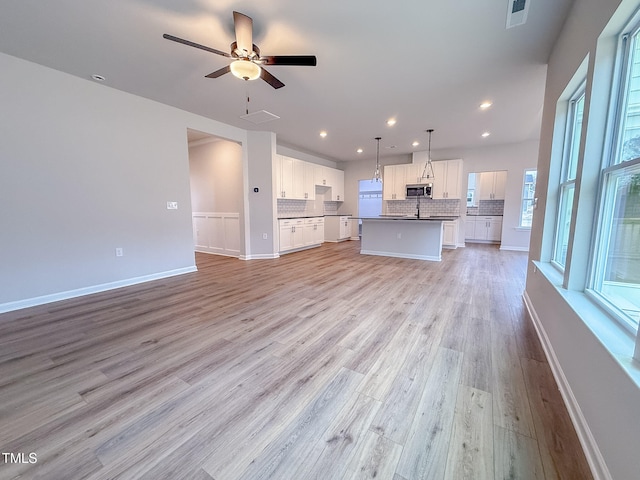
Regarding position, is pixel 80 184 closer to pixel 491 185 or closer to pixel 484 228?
pixel 484 228

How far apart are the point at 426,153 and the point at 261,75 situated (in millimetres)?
6124

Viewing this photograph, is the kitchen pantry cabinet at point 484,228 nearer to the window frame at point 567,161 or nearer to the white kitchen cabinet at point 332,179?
the white kitchen cabinet at point 332,179

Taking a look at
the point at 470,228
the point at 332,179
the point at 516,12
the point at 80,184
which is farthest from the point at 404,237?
the point at 80,184

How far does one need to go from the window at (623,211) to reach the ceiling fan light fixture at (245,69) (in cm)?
254

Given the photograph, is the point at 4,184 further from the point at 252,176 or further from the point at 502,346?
the point at 502,346

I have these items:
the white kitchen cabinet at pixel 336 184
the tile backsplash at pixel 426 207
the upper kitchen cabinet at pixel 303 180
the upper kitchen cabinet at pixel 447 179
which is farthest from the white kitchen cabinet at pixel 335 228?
the upper kitchen cabinet at pixel 447 179

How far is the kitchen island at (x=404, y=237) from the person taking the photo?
18.1ft

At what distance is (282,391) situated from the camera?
1610 millimetres

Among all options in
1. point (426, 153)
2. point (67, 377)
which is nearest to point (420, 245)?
point (426, 153)

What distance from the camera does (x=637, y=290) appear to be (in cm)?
125

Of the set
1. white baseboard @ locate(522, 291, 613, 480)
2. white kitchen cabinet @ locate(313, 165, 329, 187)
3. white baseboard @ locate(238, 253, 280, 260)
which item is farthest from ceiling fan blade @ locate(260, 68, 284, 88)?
white kitchen cabinet @ locate(313, 165, 329, 187)

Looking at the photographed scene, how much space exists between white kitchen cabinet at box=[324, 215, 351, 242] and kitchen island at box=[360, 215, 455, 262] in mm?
2083

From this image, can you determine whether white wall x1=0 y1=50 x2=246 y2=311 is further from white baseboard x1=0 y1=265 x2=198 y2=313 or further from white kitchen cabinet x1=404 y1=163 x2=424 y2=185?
white kitchen cabinet x1=404 y1=163 x2=424 y2=185

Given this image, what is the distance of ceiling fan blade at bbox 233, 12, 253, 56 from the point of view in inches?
79.8
